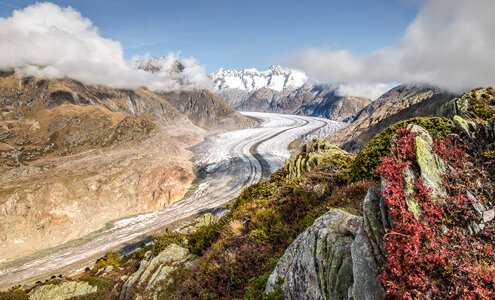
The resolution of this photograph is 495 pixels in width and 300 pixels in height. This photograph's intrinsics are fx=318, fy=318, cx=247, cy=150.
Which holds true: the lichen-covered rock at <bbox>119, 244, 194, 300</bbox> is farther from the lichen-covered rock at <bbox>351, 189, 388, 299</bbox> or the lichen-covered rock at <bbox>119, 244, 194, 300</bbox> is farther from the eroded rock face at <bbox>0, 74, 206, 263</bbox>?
the eroded rock face at <bbox>0, 74, 206, 263</bbox>

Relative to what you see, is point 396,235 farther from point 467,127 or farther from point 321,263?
point 467,127

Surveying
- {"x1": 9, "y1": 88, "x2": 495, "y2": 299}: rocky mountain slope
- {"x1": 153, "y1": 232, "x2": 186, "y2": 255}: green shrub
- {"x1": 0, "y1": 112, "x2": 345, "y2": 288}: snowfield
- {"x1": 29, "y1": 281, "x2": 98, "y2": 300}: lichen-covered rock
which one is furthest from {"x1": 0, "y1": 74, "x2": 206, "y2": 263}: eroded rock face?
{"x1": 9, "y1": 88, "x2": 495, "y2": 299}: rocky mountain slope

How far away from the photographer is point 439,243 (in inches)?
297

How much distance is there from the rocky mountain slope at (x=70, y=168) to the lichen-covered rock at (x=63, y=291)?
197 ft

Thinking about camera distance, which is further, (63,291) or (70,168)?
(70,168)

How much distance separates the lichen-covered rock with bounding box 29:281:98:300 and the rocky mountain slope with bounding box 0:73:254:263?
60.2m

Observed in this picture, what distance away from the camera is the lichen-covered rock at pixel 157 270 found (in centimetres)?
1862

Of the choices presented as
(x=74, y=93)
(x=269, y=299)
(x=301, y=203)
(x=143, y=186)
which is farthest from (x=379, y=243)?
(x=74, y=93)

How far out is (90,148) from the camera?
147 m

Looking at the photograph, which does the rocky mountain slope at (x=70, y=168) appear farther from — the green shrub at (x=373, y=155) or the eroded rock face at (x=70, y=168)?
the green shrub at (x=373, y=155)

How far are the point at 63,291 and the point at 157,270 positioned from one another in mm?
17297

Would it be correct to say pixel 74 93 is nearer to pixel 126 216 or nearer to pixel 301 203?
pixel 126 216

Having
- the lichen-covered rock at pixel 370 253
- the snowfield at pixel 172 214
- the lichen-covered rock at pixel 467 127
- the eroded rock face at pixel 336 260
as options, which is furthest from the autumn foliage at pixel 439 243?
the snowfield at pixel 172 214

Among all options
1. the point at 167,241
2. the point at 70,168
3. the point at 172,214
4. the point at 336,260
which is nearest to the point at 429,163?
the point at 336,260
